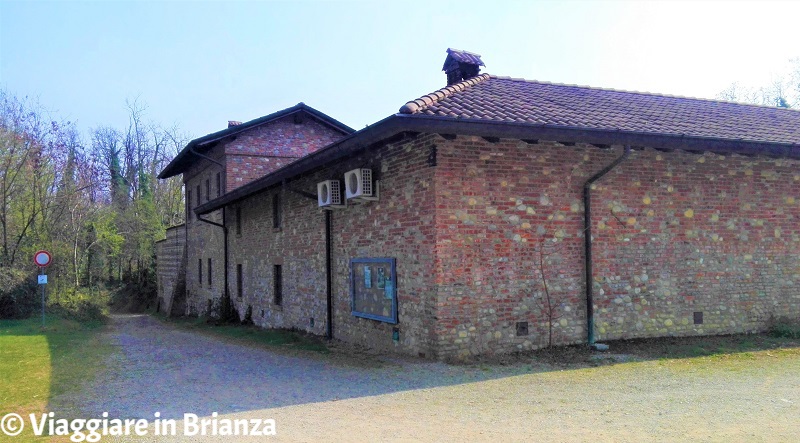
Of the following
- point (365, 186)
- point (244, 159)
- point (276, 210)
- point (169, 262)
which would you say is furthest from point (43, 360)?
point (169, 262)

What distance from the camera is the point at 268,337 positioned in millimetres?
13938

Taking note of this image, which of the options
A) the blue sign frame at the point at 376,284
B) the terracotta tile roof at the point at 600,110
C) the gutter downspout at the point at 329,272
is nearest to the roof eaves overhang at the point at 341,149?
the terracotta tile roof at the point at 600,110

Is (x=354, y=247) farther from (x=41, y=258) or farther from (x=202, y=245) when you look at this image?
(x=202, y=245)

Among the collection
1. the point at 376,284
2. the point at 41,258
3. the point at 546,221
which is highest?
the point at 546,221

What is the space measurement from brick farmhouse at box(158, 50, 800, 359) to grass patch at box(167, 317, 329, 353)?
0.54m

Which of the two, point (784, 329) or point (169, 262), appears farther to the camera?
point (169, 262)

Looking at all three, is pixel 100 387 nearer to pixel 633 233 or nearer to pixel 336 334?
pixel 336 334

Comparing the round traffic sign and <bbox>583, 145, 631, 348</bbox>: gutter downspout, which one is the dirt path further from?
the round traffic sign

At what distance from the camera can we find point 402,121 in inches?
316

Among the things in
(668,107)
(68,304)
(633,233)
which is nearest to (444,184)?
(633,233)

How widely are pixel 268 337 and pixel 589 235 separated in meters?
7.77

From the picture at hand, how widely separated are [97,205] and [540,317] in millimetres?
26191

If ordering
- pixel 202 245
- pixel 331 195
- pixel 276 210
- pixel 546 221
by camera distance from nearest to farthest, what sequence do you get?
pixel 546 221 → pixel 331 195 → pixel 276 210 → pixel 202 245

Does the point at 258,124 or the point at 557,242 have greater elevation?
the point at 258,124
